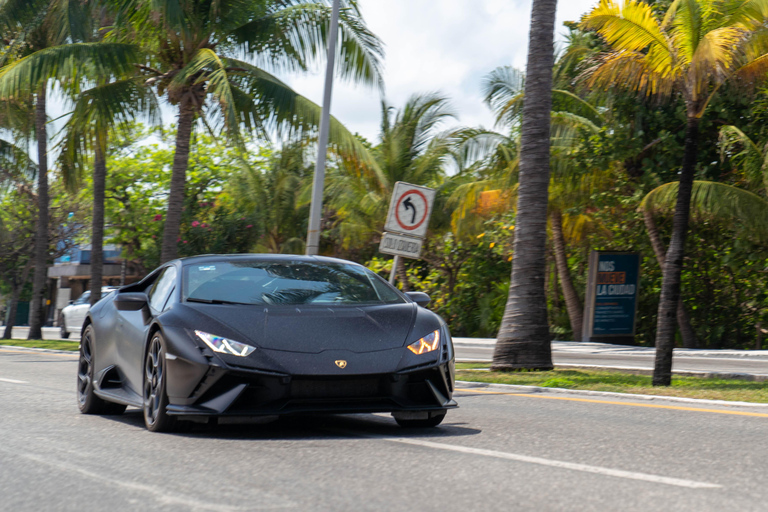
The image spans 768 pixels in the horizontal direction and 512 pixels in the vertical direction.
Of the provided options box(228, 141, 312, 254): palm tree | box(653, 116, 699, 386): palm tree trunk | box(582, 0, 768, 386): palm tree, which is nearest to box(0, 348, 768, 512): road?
box(653, 116, 699, 386): palm tree trunk

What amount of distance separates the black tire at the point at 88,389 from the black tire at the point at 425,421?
261cm

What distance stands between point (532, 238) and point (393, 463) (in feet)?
29.0

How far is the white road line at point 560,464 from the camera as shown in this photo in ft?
15.2

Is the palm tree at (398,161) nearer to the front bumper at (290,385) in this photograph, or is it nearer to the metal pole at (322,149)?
the metal pole at (322,149)

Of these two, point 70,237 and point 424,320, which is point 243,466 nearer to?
point 424,320

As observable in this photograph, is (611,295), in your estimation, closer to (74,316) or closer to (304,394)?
(74,316)

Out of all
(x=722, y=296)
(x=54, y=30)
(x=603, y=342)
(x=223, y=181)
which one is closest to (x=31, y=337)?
(x=54, y=30)

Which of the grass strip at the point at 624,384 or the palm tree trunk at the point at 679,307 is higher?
the palm tree trunk at the point at 679,307

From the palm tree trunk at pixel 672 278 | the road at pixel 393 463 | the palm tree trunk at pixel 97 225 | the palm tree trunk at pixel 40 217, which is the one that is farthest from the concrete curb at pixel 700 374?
the palm tree trunk at pixel 40 217

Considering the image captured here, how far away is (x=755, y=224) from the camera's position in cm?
2091

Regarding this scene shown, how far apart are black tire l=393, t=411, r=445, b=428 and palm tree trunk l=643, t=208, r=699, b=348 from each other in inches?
702

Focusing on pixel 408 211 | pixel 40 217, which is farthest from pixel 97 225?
pixel 408 211

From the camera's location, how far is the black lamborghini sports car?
5.83 metres

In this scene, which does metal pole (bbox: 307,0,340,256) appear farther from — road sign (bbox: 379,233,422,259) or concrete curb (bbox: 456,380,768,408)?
concrete curb (bbox: 456,380,768,408)
